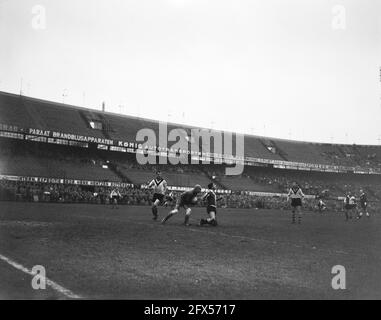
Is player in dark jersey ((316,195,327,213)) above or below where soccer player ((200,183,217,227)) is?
below

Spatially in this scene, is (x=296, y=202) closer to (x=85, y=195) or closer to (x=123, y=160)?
(x=85, y=195)

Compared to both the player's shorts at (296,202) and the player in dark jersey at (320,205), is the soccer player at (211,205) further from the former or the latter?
the player in dark jersey at (320,205)

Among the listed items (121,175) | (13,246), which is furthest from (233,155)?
(13,246)

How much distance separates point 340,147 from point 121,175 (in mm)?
42178

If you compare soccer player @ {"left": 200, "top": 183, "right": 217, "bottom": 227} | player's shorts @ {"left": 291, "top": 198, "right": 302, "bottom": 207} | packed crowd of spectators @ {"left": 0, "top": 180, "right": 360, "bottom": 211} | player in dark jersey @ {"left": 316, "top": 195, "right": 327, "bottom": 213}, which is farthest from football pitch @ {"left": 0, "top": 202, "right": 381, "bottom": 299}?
player in dark jersey @ {"left": 316, "top": 195, "right": 327, "bottom": 213}

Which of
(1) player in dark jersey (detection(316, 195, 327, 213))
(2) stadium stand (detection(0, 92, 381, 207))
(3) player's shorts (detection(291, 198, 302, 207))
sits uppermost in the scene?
(2) stadium stand (detection(0, 92, 381, 207))

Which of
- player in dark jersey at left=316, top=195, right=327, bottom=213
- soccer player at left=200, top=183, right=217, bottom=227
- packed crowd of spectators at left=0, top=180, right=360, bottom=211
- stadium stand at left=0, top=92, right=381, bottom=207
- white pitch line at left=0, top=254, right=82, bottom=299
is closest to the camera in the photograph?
white pitch line at left=0, top=254, right=82, bottom=299

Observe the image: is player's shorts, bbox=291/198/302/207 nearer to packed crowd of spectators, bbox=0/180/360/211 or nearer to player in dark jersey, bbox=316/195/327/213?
packed crowd of spectators, bbox=0/180/360/211

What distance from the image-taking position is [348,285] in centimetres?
680

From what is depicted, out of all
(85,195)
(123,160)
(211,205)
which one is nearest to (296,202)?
(211,205)

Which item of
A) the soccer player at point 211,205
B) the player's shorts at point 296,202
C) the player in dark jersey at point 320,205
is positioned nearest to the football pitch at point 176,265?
the soccer player at point 211,205

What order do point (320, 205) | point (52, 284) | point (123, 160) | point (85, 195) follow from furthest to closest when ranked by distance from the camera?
1. point (123, 160)
2. point (85, 195)
3. point (320, 205)
4. point (52, 284)
